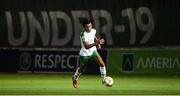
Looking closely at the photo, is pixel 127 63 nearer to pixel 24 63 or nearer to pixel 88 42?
pixel 24 63

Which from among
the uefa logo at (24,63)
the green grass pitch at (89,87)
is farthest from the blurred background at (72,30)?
the green grass pitch at (89,87)

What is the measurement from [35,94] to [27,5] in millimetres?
11177

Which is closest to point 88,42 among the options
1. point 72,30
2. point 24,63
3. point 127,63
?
point 127,63

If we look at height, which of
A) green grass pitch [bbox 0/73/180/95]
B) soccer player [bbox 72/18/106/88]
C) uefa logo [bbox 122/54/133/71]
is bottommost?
uefa logo [bbox 122/54/133/71]

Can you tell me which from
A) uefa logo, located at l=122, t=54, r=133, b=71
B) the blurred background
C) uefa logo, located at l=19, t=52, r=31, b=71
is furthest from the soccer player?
uefa logo, located at l=19, t=52, r=31, b=71

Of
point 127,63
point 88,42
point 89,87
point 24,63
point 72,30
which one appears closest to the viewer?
point 88,42

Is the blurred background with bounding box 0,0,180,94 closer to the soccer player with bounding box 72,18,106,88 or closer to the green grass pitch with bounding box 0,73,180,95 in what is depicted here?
the green grass pitch with bounding box 0,73,180,95

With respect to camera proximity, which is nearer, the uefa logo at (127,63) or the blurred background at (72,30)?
the uefa logo at (127,63)

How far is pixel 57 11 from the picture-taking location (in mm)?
26984

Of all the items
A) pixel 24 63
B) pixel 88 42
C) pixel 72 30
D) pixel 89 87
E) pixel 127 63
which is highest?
pixel 88 42

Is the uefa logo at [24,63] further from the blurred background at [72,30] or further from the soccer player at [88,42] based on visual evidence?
the soccer player at [88,42]

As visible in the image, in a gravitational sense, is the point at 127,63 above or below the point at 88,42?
below

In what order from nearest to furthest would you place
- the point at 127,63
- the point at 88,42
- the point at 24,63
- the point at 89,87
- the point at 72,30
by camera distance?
the point at 88,42 < the point at 89,87 < the point at 127,63 < the point at 24,63 < the point at 72,30

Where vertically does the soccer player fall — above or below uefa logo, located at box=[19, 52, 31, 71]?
above
